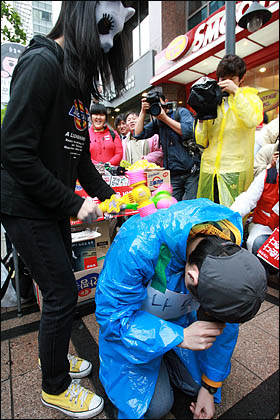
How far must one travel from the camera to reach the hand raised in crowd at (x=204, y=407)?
866 mm

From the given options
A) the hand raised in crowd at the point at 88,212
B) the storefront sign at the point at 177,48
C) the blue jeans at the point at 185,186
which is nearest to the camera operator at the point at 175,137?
the blue jeans at the point at 185,186

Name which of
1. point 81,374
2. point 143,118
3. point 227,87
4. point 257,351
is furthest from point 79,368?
point 227,87

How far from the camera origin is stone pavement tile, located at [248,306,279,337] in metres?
1.36

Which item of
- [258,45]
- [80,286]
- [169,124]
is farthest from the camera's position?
[258,45]

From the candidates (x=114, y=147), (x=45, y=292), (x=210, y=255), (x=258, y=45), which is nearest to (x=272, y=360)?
(x=210, y=255)

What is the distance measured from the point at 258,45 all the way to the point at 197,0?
2.64 metres

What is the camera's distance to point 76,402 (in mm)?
849

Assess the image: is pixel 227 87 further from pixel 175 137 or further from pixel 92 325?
pixel 92 325

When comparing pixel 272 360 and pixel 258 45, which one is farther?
pixel 258 45

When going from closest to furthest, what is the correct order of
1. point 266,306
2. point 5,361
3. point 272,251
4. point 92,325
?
point 5,361, point 92,325, point 272,251, point 266,306

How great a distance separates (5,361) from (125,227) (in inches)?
31.8

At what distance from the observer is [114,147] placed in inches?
41.8

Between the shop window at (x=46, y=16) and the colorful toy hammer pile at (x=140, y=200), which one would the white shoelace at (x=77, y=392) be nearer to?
the colorful toy hammer pile at (x=140, y=200)

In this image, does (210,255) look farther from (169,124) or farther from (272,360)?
(272,360)
